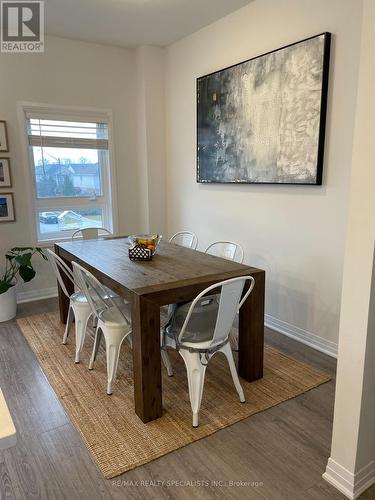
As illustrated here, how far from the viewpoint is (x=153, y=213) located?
457cm

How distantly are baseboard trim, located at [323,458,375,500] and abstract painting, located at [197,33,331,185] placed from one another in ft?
6.01

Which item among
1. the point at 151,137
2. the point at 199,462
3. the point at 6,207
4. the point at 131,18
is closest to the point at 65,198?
the point at 6,207

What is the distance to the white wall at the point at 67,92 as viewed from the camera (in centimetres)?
378

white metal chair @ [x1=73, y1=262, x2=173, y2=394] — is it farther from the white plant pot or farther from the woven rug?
the white plant pot

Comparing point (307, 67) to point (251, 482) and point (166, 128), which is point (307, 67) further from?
point (251, 482)

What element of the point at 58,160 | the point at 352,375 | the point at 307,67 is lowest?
the point at 352,375

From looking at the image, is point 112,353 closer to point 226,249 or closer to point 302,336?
point 226,249

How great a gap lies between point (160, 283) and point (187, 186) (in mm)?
2298

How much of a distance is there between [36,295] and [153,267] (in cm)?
225

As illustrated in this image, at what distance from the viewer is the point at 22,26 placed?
11.8 ft

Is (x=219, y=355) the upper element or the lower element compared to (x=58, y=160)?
lower

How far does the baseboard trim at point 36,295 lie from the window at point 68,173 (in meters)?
0.59

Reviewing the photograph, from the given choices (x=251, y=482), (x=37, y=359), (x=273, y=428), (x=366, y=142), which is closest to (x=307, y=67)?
(x=366, y=142)

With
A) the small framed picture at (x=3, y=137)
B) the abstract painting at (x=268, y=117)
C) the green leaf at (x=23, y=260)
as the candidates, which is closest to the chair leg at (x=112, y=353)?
the green leaf at (x=23, y=260)
